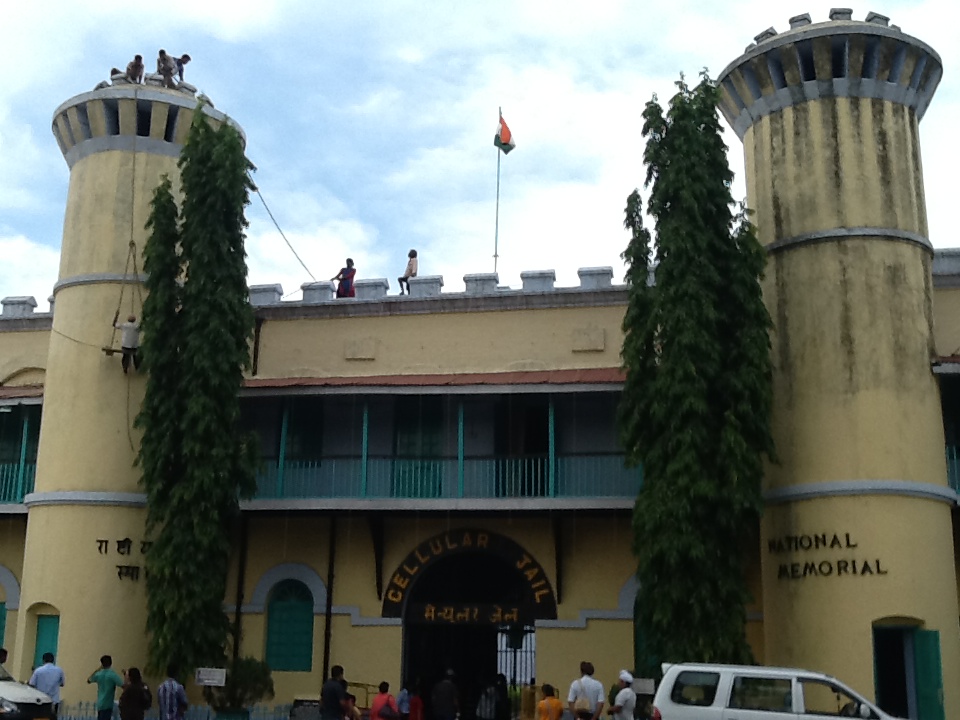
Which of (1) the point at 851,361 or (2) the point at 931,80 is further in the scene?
(2) the point at 931,80

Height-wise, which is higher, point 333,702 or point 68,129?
point 68,129

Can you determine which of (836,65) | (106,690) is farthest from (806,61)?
(106,690)

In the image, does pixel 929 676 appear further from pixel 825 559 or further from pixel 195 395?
pixel 195 395

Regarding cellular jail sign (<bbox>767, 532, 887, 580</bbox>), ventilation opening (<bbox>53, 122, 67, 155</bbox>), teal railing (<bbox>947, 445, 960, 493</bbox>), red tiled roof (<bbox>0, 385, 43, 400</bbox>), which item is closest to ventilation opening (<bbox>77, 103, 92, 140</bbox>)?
ventilation opening (<bbox>53, 122, 67, 155</bbox>)

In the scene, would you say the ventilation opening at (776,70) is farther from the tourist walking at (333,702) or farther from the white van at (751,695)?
the tourist walking at (333,702)

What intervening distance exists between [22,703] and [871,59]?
16806 mm

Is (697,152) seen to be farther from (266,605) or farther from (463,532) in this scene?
(266,605)

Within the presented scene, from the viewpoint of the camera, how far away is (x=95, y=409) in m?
21.3

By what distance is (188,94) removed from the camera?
23.1 metres

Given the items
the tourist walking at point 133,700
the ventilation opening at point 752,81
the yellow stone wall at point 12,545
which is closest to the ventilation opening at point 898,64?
the ventilation opening at point 752,81

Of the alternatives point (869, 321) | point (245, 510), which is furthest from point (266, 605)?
point (869, 321)

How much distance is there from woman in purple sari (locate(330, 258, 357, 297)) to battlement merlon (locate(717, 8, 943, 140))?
8888 mm

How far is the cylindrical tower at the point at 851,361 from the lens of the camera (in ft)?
58.6

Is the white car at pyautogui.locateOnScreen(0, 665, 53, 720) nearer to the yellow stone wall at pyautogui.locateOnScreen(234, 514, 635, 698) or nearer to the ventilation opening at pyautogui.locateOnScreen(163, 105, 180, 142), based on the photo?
the yellow stone wall at pyautogui.locateOnScreen(234, 514, 635, 698)
